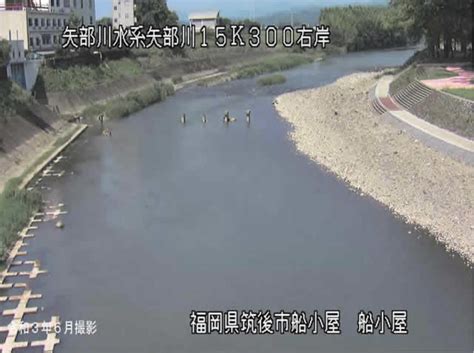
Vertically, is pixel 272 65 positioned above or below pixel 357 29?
below

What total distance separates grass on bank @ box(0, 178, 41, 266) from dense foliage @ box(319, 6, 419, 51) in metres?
74.3

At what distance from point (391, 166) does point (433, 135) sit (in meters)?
3.67

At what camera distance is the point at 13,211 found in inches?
747

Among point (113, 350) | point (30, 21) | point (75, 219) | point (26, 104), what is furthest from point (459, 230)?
point (30, 21)

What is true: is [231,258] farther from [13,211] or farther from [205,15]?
[205,15]

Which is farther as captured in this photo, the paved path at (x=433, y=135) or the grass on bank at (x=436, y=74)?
the grass on bank at (x=436, y=74)

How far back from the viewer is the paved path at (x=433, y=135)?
2374cm

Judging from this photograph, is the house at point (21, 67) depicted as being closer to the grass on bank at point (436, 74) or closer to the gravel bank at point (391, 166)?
the gravel bank at point (391, 166)

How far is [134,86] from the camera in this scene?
45.8m

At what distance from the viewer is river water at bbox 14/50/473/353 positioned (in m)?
12.7

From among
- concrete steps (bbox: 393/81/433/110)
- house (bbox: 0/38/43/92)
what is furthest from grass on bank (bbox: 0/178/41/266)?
concrete steps (bbox: 393/81/433/110)

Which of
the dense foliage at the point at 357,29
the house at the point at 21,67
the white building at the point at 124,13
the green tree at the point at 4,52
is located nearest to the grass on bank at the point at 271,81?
the white building at the point at 124,13

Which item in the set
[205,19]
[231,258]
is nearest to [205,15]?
[205,19]

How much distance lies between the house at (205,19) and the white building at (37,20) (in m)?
47.6
